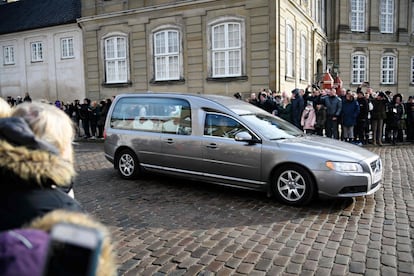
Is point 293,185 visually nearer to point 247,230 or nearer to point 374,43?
point 247,230

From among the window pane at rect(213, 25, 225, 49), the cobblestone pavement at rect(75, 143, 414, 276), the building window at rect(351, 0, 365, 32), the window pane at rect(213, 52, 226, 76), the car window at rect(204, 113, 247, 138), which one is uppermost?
the building window at rect(351, 0, 365, 32)

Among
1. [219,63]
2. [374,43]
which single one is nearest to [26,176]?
[219,63]

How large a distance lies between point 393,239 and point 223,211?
2.49 metres

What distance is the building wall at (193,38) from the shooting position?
1806 cm

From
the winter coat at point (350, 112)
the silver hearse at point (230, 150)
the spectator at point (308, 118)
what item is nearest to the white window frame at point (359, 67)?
the winter coat at point (350, 112)

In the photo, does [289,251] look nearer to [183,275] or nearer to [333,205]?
[183,275]

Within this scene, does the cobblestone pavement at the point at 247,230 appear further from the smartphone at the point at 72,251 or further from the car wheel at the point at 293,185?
the smartphone at the point at 72,251

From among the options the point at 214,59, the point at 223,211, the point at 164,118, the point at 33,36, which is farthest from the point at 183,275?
the point at 33,36

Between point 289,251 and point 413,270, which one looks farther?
point 289,251

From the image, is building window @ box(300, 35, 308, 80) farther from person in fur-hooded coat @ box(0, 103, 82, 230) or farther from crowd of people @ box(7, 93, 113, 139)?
person in fur-hooded coat @ box(0, 103, 82, 230)

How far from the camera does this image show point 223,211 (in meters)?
6.24

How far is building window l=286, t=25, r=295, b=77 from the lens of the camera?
65.3 feet

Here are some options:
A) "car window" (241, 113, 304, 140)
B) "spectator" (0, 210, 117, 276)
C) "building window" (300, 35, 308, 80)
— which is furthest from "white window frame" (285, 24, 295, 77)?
"spectator" (0, 210, 117, 276)

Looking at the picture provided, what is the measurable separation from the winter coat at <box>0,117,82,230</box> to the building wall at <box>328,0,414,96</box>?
35.7 metres
